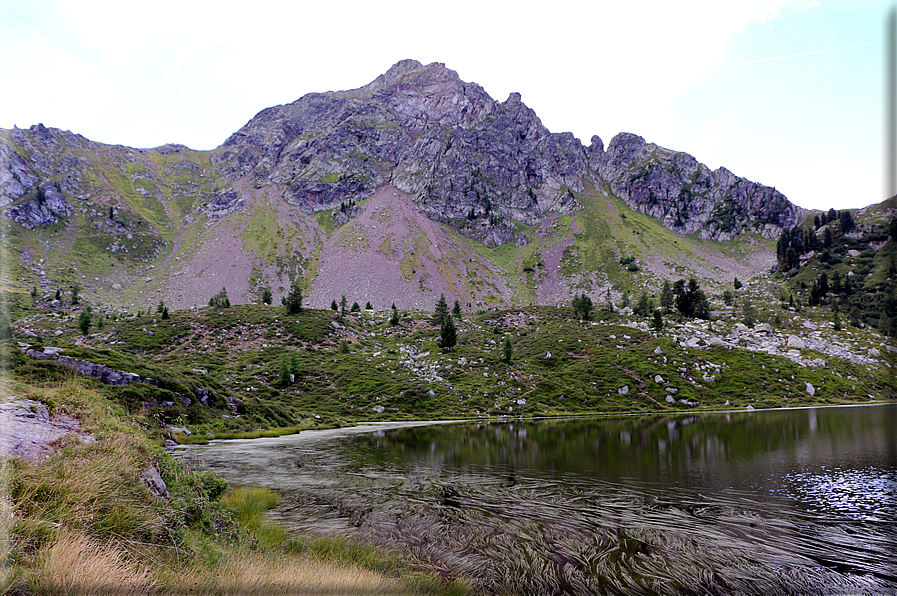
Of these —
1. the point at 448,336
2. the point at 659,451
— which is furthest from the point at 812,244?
the point at 659,451

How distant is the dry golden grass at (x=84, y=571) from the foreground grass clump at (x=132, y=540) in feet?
0.05

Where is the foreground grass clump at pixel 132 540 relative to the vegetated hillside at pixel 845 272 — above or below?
below

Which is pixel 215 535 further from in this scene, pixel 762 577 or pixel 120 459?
pixel 762 577

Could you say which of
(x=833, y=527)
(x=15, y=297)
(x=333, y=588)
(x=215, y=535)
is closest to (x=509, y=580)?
(x=333, y=588)

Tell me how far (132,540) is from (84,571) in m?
2.19

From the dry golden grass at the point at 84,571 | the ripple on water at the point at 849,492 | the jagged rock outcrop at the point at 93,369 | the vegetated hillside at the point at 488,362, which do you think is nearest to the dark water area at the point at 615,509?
the ripple on water at the point at 849,492

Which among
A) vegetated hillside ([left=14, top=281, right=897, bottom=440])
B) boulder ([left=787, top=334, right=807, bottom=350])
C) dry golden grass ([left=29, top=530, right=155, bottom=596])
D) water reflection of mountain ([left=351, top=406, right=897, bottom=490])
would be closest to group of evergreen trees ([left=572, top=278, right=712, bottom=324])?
vegetated hillside ([left=14, top=281, right=897, bottom=440])

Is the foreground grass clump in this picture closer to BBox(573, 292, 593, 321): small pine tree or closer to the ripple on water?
the ripple on water

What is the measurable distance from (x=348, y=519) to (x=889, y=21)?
2138 centimetres

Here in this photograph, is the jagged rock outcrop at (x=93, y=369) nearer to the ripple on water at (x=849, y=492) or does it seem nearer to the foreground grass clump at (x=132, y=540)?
the foreground grass clump at (x=132, y=540)

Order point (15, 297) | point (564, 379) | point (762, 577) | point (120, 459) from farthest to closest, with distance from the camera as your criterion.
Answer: point (15, 297) → point (564, 379) → point (762, 577) → point (120, 459)

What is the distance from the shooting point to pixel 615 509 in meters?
18.6

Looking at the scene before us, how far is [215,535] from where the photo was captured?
36.5ft

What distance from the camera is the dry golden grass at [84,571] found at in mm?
5738
